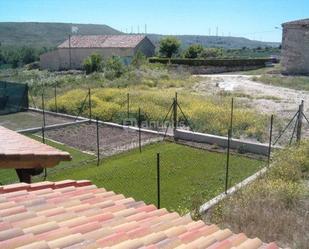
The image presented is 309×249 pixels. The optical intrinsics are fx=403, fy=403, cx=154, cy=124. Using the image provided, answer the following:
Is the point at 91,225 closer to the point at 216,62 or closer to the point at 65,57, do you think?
the point at 216,62

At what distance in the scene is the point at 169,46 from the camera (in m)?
62.1

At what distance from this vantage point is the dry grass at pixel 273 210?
7.50m

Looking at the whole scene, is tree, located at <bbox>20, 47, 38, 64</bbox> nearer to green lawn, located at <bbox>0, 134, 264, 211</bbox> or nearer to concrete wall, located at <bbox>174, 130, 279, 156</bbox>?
concrete wall, located at <bbox>174, 130, 279, 156</bbox>

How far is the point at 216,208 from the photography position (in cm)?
910

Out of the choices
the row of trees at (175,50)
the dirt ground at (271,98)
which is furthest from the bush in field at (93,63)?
the row of trees at (175,50)

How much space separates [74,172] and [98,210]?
24.0ft

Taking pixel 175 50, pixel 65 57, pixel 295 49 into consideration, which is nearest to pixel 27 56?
pixel 65 57

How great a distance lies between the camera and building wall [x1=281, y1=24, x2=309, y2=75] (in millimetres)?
43875

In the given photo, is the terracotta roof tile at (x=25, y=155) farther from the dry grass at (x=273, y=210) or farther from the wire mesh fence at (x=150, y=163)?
the dry grass at (x=273, y=210)

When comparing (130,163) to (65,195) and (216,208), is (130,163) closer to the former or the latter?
(216,208)

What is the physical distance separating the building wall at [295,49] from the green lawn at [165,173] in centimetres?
3379

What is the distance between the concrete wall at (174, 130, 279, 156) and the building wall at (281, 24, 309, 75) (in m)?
32.4

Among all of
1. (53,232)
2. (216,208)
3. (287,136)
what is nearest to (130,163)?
(216,208)

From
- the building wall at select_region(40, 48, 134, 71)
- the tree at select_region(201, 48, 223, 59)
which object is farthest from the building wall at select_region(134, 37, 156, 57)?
the tree at select_region(201, 48, 223, 59)
